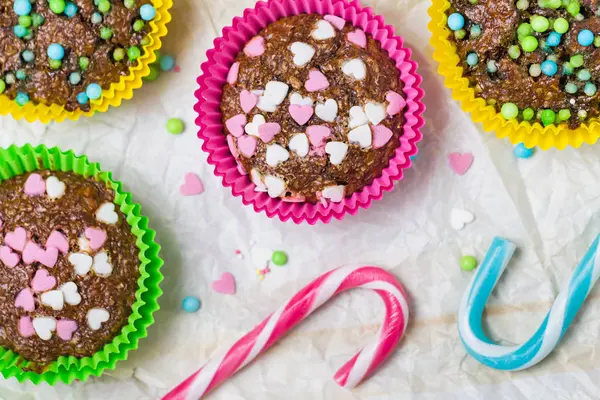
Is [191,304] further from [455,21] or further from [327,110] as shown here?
[455,21]

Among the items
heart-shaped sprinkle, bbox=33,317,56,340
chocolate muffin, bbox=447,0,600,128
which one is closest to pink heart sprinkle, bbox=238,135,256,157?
chocolate muffin, bbox=447,0,600,128

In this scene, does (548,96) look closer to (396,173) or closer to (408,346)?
(396,173)

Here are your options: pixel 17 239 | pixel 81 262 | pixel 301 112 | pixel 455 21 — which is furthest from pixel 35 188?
pixel 455 21

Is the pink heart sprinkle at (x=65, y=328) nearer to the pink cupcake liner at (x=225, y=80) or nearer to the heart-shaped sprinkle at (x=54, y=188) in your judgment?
the heart-shaped sprinkle at (x=54, y=188)

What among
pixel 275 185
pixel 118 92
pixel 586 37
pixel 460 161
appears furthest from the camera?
pixel 460 161

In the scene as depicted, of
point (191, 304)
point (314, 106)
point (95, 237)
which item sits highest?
point (314, 106)

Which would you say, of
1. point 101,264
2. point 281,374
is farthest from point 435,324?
point 101,264

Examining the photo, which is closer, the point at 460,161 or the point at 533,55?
the point at 533,55

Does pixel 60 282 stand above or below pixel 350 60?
below
